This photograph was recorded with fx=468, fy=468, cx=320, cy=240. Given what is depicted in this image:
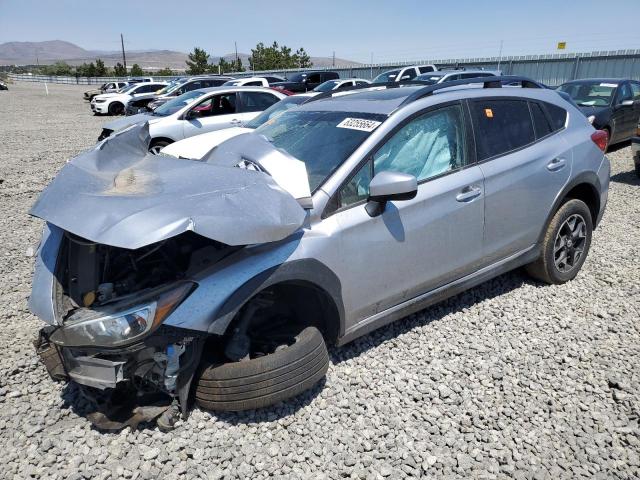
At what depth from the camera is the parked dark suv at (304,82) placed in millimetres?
18453

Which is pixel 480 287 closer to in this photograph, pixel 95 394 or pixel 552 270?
pixel 552 270

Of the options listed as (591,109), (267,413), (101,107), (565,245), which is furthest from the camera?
(101,107)

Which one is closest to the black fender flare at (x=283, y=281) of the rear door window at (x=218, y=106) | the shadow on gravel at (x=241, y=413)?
the shadow on gravel at (x=241, y=413)

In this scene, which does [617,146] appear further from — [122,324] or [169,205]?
[122,324]

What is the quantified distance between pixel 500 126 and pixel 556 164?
2.11 ft

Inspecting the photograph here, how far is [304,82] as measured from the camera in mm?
19859

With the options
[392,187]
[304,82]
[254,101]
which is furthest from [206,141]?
[304,82]

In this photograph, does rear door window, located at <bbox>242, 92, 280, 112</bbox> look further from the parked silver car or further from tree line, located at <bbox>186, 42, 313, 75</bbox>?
tree line, located at <bbox>186, 42, 313, 75</bbox>

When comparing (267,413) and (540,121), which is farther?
(540,121)

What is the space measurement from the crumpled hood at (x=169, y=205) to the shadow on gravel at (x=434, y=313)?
132cm

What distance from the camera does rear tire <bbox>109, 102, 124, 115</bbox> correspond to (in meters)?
23.3

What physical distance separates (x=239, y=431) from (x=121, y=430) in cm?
67

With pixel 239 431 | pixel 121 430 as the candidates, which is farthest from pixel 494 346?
pixel 121 430

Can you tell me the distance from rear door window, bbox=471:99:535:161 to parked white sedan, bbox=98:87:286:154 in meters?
7.36
